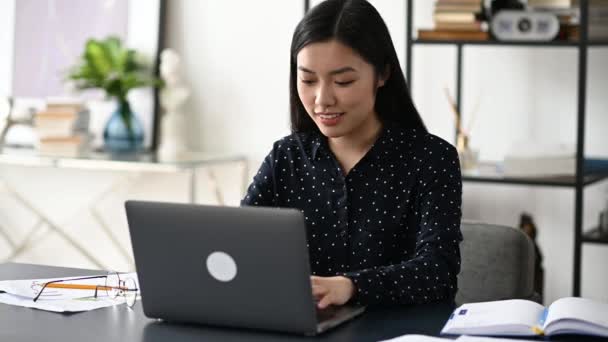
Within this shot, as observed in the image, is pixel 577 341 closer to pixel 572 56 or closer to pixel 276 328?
pixel 276 328

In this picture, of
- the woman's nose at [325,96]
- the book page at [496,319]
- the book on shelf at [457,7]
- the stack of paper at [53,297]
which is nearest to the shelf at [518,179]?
the book on shelf at [457,7]

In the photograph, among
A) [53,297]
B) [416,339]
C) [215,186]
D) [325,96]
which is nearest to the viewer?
[416,339]

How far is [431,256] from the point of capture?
1.87 meters

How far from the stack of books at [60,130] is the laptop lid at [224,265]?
2436 mm

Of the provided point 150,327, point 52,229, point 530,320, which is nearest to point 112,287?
point 150,327

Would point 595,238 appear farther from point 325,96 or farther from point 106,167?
point 106,167

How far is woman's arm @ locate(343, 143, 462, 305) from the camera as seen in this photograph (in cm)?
176

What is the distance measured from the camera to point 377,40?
201 cm

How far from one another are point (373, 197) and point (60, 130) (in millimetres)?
2233

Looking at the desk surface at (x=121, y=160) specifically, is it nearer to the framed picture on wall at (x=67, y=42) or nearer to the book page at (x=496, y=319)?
the framed picture on wall at (x=67, y=42)

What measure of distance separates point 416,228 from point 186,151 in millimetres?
2126

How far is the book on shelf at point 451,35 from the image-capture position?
131 inches

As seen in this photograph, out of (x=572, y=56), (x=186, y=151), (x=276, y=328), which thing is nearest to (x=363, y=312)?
(x=276, y=328)

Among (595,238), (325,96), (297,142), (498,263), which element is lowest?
(595,238)
